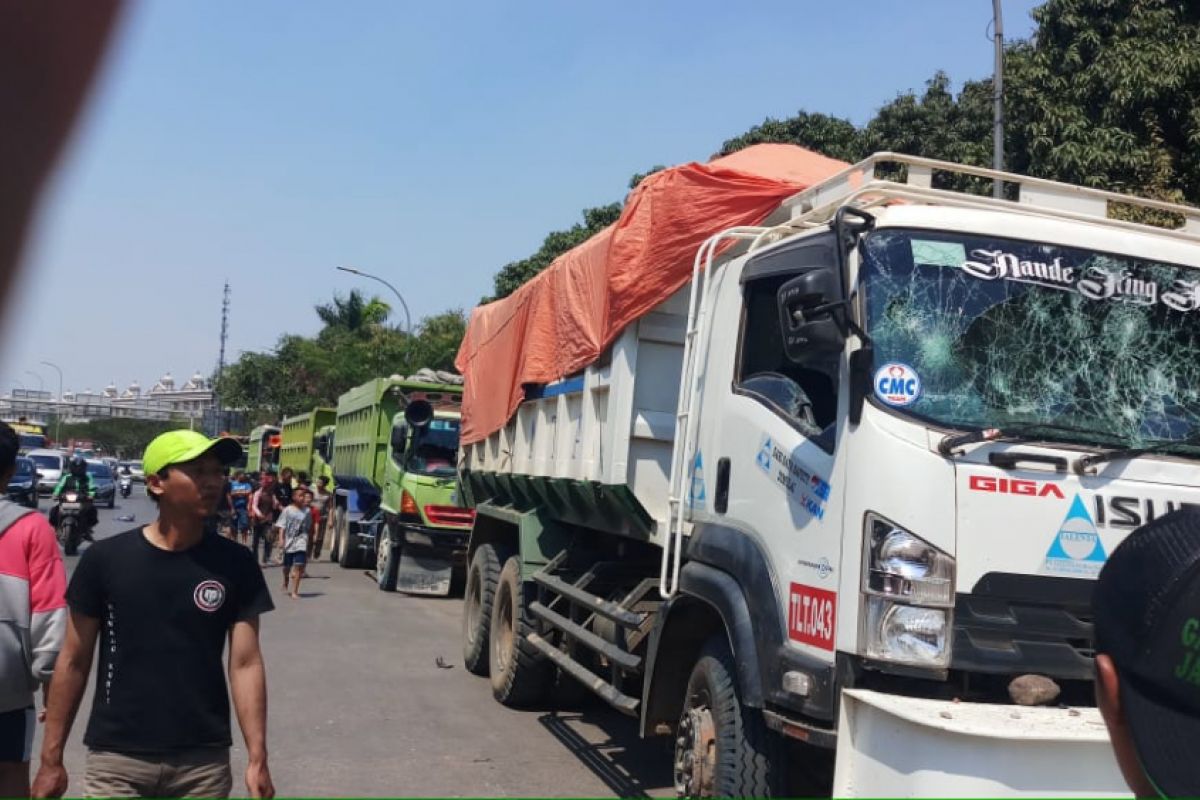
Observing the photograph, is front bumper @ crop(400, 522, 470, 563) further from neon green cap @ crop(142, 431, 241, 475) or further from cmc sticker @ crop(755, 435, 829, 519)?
neon green cap @ crop(142, 431, 241, 475)

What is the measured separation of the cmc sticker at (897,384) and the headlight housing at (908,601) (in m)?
0.46

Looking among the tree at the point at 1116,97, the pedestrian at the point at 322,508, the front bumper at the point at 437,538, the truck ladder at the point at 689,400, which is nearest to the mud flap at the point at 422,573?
the front bumper at the point at 437,538

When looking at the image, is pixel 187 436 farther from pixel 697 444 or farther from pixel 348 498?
pixel 348 498

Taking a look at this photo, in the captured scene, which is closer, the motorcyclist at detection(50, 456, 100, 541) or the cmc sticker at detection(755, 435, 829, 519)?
the cmc sticker at detection(755, 435, 829, 519)

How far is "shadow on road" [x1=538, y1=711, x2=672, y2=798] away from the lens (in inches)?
264

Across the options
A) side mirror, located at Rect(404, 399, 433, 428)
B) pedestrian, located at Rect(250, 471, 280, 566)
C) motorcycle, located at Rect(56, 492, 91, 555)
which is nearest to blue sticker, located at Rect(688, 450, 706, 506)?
side mirror, located at Rect(404, 399, 433, 428)

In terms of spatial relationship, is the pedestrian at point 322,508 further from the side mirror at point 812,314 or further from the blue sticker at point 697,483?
the side mirror at point 812,314

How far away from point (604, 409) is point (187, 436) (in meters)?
3.21

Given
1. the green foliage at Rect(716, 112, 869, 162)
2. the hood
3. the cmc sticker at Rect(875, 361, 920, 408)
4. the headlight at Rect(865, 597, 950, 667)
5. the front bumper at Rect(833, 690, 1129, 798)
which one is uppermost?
the green foliage at Rect(716, 112, 869, 162)

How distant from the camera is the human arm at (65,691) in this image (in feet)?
11.3

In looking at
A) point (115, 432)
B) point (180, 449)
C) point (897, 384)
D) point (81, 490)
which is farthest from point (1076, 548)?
point (115, 432)

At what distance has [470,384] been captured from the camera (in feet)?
34.5

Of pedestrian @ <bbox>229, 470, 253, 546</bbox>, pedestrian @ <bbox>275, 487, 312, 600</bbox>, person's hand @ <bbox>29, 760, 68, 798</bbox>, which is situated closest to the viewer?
person's hand @ <bbox>29, 760, 68, 798</bbox>

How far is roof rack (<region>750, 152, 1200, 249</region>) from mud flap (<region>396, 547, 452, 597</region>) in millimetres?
11227
